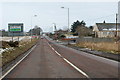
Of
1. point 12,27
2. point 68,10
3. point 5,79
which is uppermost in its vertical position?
point 68,10

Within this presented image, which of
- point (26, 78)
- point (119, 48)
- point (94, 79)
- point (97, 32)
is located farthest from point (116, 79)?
point (97, 32)

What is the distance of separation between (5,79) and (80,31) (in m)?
105

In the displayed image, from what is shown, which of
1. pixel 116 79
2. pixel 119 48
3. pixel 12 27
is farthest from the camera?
pixel 12 27

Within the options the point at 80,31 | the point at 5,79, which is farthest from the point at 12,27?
the point at 80,31

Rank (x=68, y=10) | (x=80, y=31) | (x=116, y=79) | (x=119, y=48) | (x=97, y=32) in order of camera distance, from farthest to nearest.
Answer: (x=80, y=31) < (x=97, y=32) < (x=68, y=10) < (x=119, y=48) < (x=116, y=79)

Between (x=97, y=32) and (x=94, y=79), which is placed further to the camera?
(x=97, y=32)

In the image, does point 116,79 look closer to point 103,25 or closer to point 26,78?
point 26,78

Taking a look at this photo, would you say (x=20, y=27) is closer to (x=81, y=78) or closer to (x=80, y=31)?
(x=81, y=78)

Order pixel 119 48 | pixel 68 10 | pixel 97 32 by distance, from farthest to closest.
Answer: pixel 97 32 < pixel 68 10 < pixel 119 48

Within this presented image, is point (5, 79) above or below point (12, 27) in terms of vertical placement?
below

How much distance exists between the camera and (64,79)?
30.9 feet

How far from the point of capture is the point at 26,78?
9.70 metres

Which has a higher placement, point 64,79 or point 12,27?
point 12,27

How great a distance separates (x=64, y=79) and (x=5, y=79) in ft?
8.34
